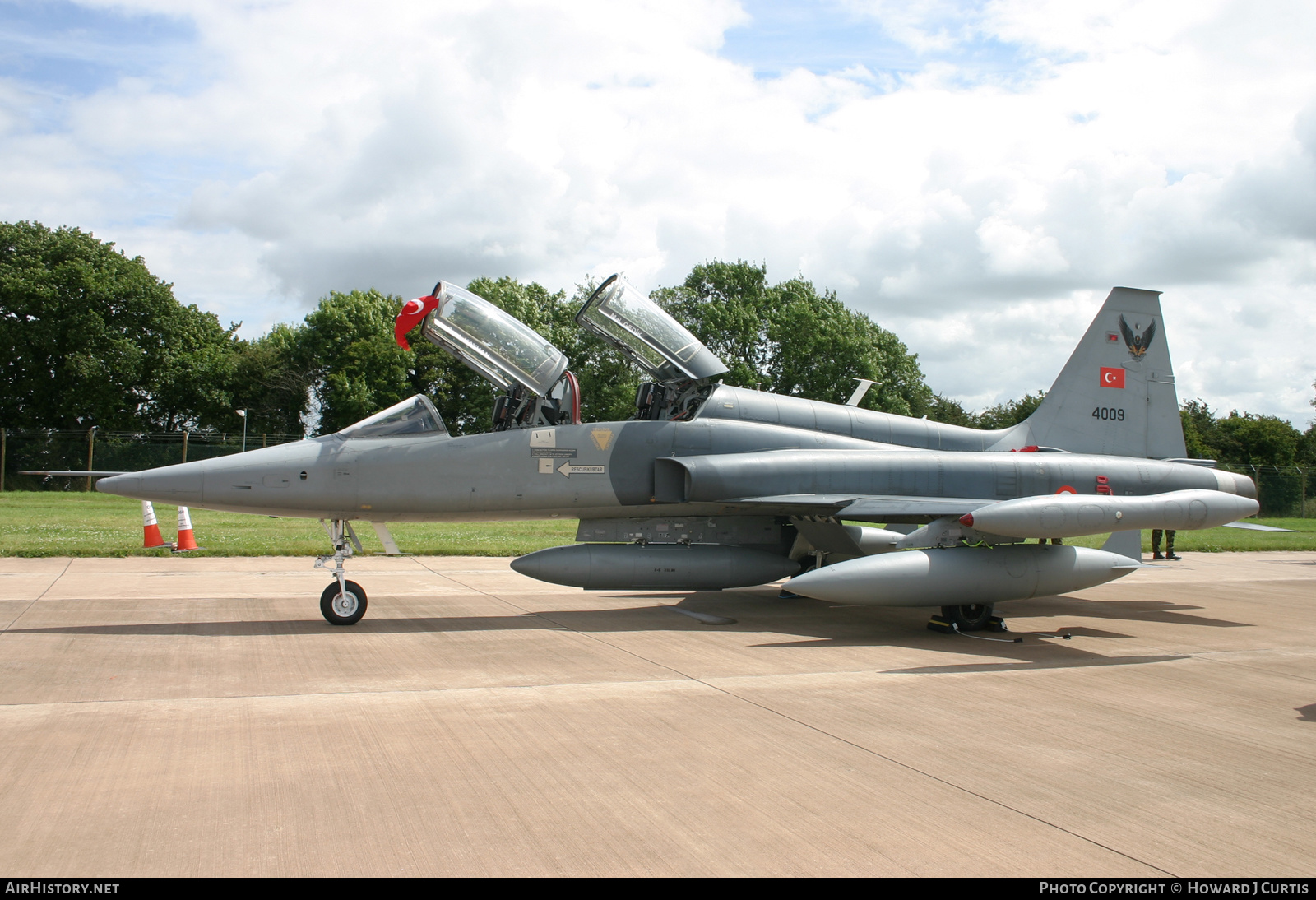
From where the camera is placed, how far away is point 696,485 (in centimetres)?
998

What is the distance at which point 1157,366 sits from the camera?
12594 millimetres

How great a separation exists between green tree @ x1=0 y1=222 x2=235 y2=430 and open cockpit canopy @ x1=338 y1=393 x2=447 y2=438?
45116 millimetres

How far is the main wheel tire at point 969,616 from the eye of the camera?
30.8 ft

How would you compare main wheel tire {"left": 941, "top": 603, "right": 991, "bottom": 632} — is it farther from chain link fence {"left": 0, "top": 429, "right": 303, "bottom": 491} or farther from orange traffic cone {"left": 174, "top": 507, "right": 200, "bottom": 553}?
chain link fence {"left": 0, "top": 429, "right": 303, "bottom": 491}

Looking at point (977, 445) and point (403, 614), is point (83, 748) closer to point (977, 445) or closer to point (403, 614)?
point (403, 614)

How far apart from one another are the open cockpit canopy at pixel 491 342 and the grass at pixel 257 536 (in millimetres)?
7826

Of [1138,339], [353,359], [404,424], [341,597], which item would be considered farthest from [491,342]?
[353,359]

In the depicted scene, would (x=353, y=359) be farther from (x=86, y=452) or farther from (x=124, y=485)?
(x=124, y=485)

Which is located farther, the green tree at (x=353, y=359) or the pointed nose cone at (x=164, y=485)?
the green tree at (x=353, y=359)

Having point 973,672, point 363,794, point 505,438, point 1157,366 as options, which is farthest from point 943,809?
point 1157,366

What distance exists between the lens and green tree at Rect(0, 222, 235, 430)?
4628 centimetres
